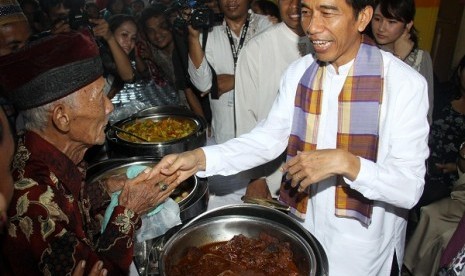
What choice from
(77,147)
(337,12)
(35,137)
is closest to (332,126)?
(337,12)

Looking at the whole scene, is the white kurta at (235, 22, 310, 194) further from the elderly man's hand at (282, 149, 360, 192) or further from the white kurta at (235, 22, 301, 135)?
the elderly man's hand at (282, 149, 360, 192)

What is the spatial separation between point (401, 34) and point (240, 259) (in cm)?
283

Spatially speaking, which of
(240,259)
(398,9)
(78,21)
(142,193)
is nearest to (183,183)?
(142,193)

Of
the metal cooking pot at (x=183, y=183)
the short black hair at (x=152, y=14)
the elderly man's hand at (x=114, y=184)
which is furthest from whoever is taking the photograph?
the short black hair at (x=152, y=14)

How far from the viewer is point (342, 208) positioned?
6.29 ft

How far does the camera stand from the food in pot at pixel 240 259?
1729 mm

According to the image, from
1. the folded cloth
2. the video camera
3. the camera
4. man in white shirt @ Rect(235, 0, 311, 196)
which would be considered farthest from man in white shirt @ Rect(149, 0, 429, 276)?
the camera

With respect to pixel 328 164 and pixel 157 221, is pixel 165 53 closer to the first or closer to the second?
pixel 157 221

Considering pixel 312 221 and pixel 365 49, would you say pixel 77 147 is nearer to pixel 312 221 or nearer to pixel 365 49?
pixel 312 221

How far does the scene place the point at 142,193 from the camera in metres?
1.83

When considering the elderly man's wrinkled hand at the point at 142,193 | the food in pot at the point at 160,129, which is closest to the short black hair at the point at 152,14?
the food in pot at the point at 160,129

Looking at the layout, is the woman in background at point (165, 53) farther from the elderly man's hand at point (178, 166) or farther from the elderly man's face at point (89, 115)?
the elderly man's face at point (89, 115)

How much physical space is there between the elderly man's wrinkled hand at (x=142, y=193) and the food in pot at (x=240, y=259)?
0.31 m

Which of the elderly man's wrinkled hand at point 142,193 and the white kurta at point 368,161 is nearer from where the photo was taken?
the white kurta at point 368,161
